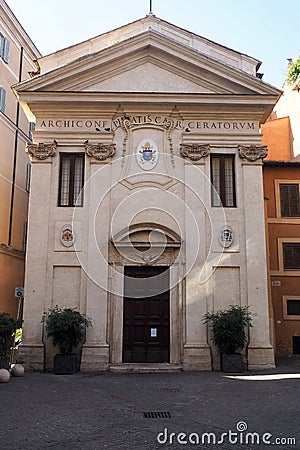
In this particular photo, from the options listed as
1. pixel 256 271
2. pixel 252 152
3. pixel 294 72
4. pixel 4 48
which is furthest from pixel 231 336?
pixel 294 72

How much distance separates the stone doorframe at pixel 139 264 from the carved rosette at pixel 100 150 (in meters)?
2.44

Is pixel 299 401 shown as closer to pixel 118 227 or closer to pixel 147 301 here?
pixel 147 301

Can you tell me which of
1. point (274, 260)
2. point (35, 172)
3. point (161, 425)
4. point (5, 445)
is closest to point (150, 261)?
point (35, 172)

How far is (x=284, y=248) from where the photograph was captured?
1911 centimetres

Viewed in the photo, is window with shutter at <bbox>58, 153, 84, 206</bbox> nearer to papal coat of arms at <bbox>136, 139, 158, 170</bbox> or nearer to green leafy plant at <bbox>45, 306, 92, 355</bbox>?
papal coat of arms at <bbox>136, 139, 158, 170</bbox>

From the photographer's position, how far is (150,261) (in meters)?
14.6

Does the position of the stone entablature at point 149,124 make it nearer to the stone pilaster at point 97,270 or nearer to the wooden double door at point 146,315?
the stone pilaster at point 97,270

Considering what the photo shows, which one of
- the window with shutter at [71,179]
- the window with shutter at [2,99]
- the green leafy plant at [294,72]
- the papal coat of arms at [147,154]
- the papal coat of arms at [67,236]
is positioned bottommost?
the papal coat of arms at [67,236]

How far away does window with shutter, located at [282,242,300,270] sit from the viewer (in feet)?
62.3

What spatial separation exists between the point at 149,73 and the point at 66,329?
833 cm

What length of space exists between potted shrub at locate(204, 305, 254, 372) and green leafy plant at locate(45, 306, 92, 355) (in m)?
3.67

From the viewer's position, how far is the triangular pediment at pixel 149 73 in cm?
1536

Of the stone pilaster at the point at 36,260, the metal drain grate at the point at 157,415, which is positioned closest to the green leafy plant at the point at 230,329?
the stone pilaster at the point at 36,260

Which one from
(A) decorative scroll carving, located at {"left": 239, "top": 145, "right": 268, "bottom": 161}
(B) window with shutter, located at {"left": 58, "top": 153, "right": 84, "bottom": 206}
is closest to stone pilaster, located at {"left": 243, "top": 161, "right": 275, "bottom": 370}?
(A) decorative scroll carving, located at {"left": 239, "top": 145, "right": 268, "bottom": 161}
